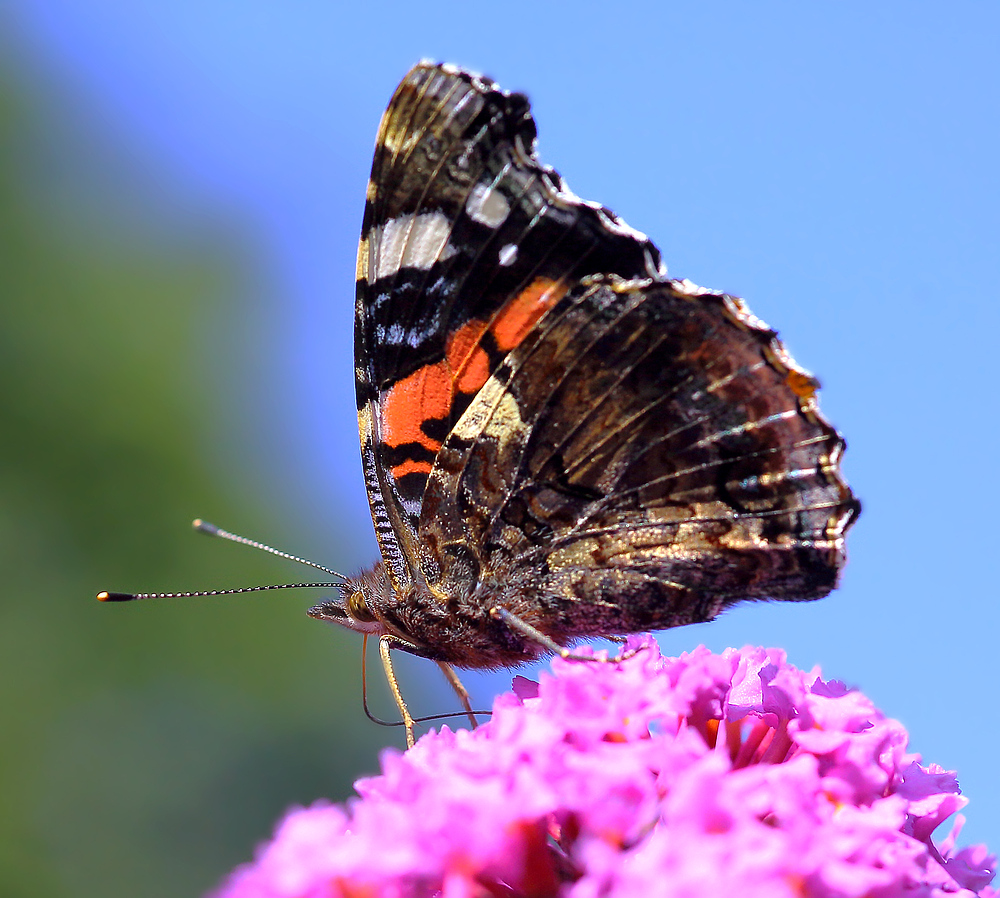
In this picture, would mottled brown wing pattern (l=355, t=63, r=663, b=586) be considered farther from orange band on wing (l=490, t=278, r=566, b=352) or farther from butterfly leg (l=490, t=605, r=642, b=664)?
butterfly leg (l=490, t=605, r=642, b=664)

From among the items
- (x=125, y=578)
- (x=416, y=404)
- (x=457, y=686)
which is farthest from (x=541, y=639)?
(x=125, y=578)

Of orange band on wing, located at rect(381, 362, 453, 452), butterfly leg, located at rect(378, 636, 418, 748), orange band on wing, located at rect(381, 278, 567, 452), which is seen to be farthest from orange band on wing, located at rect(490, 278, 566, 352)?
butterfly leg, located at rect(378, 636, 418, 748)

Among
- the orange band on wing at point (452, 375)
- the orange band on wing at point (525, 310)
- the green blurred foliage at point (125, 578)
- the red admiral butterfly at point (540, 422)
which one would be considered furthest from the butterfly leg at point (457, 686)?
the green blurred foliage at point (125, 578)

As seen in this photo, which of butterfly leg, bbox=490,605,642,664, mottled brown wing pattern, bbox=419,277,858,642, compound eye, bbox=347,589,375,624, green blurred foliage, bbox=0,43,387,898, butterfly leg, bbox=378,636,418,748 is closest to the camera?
butterfly leg, bbox=490,605,642,664

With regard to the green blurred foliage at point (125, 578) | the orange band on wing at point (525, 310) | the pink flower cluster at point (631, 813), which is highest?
the green blurred foliage at point (125, 578)

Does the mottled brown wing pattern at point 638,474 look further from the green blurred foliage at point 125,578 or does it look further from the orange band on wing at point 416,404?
the green blurred foliage at point 125,578

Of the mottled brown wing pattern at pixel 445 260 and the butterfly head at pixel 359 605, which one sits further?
the butterfly head at pixel 359 605
